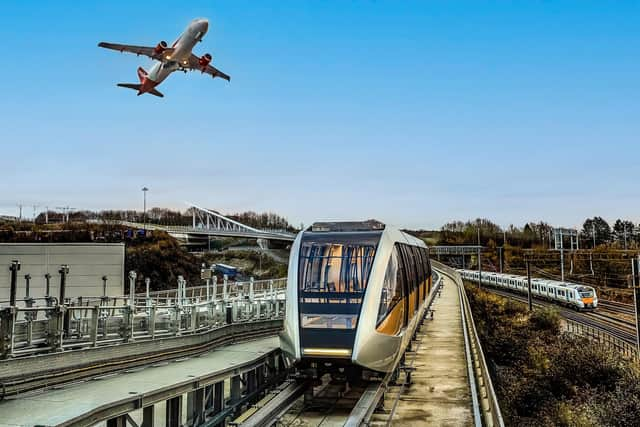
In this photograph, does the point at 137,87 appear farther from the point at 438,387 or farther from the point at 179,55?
the point at 438,387

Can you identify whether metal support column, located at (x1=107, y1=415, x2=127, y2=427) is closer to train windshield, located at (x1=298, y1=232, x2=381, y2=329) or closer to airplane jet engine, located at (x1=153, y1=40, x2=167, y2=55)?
train windshield, located at (x1=298, y1=232, x2=381, y2=329)

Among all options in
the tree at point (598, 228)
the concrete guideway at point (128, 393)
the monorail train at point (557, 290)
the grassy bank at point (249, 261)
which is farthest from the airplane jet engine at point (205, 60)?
the tree at point (598, 228)

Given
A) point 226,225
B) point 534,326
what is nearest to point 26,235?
point 534,326

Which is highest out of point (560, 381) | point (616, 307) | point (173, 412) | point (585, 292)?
point (173, 412)

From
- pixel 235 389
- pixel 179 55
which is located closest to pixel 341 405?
pixel 235 389

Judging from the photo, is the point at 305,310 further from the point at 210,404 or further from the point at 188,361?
the point at 188,361

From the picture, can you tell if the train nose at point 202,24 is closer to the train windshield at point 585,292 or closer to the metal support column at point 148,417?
the metal support column at point 148,417
